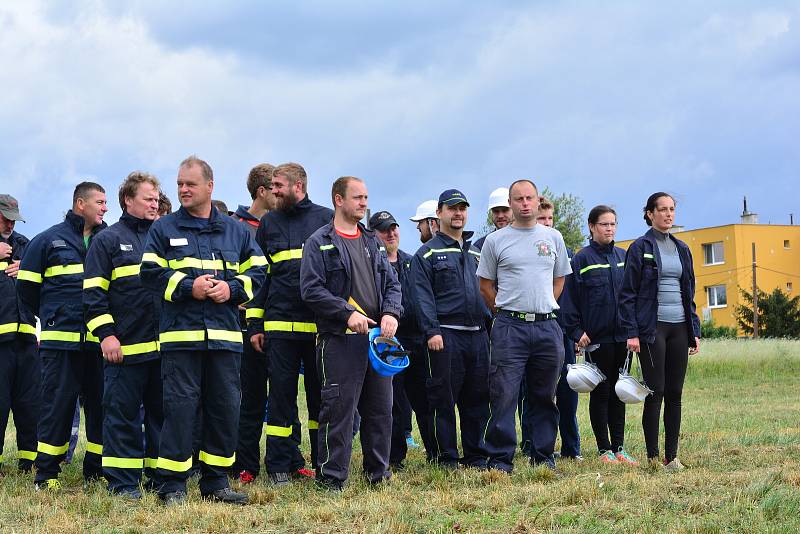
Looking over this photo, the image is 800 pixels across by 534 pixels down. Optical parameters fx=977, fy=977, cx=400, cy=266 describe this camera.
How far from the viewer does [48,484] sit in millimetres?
8086

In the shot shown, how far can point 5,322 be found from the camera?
9125mm

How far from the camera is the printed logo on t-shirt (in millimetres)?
8297

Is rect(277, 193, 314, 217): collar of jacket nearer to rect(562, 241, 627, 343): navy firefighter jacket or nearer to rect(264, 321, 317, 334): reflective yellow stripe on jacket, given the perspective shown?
rect(264, 321, 317, 334): reflective yellow stripe on jacket

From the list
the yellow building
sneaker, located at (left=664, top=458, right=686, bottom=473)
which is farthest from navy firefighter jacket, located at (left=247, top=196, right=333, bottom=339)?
the yellow building

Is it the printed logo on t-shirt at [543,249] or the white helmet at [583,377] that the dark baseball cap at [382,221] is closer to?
the printed logo on t-shirt at [543,249]

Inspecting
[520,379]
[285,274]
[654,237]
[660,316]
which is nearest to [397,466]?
[520,379]

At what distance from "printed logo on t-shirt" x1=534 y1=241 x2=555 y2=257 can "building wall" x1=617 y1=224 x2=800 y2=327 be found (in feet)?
193

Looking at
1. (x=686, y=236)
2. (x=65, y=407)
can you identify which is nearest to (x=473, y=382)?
(x=65, y=407)

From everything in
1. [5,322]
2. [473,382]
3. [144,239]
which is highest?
[144,239]

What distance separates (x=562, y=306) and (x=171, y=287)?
4356mm

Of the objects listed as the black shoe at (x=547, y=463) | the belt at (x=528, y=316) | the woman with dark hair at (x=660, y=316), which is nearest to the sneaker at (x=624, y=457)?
the woman with dark hair at (x=660, y=316)

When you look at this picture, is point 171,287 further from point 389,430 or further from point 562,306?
point 562,306

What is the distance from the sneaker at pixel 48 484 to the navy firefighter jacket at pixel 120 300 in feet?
4.37

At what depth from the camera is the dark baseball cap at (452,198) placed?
8.84 m
